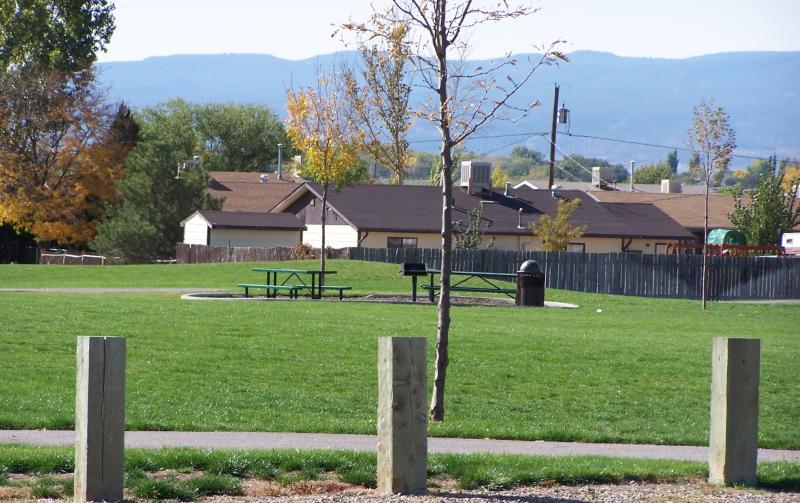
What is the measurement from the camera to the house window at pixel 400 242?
58906 mm

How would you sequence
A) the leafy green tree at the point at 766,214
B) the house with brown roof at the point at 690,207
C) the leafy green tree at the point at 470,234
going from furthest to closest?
1. the house with brown roof at the point at 690,207
2. the leafy green tree at the point at 766,214
3. the leafy green tree at the point at 470,234

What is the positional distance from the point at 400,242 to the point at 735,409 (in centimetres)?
5034

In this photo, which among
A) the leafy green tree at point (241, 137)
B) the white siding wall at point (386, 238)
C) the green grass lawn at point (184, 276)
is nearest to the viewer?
the green grass lawn at point (184, 276)

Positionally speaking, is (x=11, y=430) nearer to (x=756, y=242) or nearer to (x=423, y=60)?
(x=423, y=60)

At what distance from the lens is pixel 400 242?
5906cm

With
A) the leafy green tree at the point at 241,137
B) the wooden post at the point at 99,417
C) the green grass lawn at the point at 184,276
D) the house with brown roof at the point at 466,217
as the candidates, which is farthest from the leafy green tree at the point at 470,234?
the leafy green tree at the point at 241,137

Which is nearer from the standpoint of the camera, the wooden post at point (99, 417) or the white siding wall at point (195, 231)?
the wooden post at point (99, 417)

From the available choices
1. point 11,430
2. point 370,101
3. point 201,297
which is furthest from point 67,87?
point 11,430

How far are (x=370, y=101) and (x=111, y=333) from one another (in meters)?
47.1

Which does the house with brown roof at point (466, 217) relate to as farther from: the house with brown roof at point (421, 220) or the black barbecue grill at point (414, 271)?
the black barbecue grill at point (414, 271)

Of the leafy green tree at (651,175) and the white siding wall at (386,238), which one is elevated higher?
the leafy green tree at (651,175)

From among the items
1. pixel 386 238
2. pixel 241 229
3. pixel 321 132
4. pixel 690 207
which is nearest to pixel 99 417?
pixel 321 132

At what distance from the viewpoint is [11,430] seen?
11.3 meters

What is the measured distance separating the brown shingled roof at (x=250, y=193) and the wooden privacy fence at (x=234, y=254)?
11.3 metres
